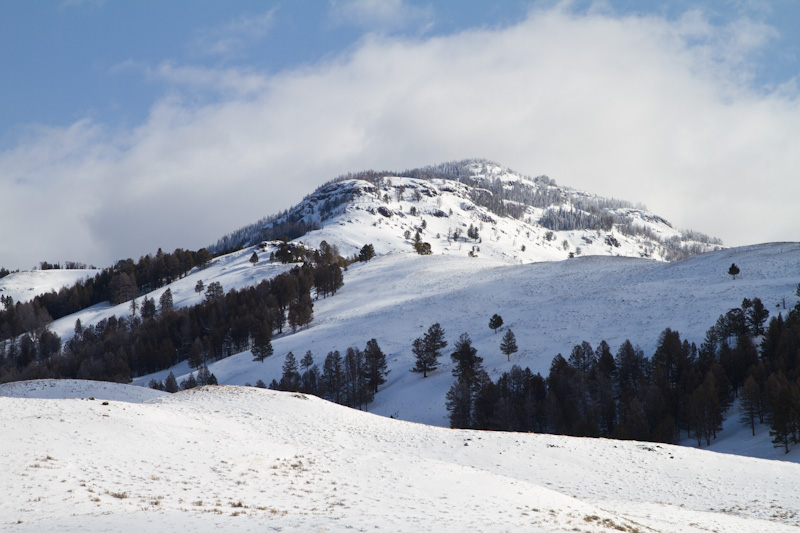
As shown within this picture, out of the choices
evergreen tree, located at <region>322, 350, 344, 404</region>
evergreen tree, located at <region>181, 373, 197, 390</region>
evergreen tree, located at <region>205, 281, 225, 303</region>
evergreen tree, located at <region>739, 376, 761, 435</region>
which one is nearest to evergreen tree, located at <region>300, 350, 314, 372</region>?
evergreen tree, located at <region>322, 350, 344, 404</region>

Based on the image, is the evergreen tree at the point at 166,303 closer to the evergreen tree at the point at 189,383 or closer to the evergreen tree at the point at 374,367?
the evergreen tree at the point at 189,383

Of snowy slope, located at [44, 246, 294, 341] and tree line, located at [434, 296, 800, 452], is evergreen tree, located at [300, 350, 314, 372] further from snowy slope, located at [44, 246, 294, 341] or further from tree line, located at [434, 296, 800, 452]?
snowy slope, located at [44, 246, 294, 341]

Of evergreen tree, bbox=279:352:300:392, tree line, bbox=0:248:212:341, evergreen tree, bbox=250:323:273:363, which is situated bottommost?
evergreen tree, bbox=279:352:300:392

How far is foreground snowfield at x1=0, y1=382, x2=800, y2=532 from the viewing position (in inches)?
516

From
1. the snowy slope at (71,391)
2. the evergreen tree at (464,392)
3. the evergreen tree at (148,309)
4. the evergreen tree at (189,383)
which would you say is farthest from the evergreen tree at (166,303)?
the snowy slope at (71,391)

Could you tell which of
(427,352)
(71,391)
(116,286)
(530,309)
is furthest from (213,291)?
(71,391)

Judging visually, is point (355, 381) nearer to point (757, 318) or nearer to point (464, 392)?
point (464, 392)

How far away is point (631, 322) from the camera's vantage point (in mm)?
77188

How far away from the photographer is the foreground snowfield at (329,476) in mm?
13102

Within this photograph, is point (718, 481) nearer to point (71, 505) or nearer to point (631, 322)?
point (71, 505)

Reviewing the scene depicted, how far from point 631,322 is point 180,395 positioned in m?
67.3

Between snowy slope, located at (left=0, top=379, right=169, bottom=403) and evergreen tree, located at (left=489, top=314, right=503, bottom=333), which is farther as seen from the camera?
evergreen tree, located at (left=489, top=314, right=503, bottom=333)

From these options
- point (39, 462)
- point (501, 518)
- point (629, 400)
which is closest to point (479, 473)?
point (501, 518)

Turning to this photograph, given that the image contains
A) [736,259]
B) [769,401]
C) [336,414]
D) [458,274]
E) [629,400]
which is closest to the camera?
[336,414]
